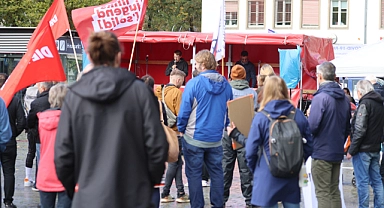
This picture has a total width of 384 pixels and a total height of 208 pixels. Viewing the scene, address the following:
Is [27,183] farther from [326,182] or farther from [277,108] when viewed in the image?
[277,108]

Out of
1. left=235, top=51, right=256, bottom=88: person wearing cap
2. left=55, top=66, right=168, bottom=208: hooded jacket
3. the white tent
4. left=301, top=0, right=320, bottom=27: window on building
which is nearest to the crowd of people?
left=55, top=66, right=168, bottom=208: hooded jacket

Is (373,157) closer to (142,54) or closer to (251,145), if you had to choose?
(251,145)

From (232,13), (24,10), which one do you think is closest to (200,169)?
(24,10)

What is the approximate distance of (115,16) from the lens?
36.8 ft

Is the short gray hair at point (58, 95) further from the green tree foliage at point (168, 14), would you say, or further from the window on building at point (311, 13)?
the green tree foliage at point (168, 14)

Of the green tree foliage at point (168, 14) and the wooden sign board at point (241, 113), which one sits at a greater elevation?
the green tree foliage at point (168, 14)

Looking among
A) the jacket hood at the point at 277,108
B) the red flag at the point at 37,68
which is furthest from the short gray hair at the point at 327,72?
the red flag at the point at 37,68

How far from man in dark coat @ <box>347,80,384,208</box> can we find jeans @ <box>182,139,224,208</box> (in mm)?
1742

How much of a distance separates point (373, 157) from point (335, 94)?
5.33 ft

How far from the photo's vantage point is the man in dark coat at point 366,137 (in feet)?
31.0

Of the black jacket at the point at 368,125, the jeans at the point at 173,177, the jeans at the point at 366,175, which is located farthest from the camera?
the jeans at the point at 173,177

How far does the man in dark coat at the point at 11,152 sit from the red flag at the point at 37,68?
2.53 ft

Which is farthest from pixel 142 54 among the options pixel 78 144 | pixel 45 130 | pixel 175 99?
pixel 78 144

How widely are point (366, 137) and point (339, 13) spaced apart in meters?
37.9
